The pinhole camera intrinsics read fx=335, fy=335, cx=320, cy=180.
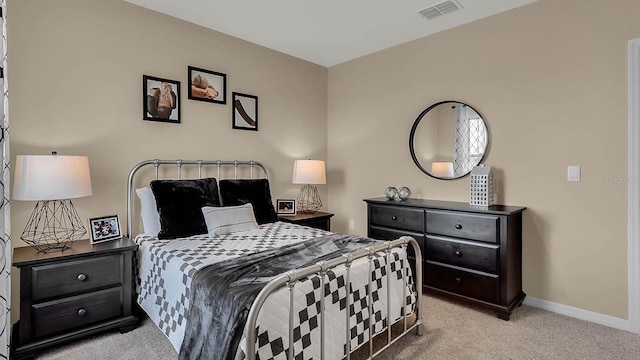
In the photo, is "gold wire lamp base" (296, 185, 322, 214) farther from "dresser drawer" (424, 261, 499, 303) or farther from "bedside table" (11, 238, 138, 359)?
"bedside table" (11, 238, 138, 359)

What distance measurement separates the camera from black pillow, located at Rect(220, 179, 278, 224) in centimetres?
321

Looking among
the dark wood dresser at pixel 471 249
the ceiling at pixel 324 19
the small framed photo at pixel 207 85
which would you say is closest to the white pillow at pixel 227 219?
the small framed photo at pixel 207 85

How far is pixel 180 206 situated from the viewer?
2.78 m

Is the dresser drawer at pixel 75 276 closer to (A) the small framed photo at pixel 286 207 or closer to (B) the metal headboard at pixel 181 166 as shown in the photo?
(B) the metal headboard at pixel 181 166

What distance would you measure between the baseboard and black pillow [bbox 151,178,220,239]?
2.91 meters

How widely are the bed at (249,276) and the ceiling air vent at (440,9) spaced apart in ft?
6.82

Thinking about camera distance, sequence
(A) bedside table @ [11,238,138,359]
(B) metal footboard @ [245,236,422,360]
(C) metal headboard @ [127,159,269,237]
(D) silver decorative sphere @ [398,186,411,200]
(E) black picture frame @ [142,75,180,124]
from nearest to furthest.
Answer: (B) metal footboard @ [245,236,422,360]
(A) bedside table @ [11,238,138,359]
(C) metal headboard @ [127,159,269,237]
(E) black picture frame @ [142,75,180,124]
(D) silver decorative sphere @ [398,186,411,200]

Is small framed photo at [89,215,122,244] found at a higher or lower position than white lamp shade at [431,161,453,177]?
lower

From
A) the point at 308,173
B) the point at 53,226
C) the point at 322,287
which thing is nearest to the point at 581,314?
the point at 322,287

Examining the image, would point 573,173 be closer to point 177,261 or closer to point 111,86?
point 177,261

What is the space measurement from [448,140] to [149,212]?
290 centimetres

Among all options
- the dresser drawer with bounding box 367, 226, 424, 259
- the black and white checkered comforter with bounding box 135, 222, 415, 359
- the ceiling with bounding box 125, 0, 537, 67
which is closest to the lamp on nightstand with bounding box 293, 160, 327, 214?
the dresser drawer with bounding box 367, 226, 424, 259

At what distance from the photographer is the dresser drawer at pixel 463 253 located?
2.71 metres

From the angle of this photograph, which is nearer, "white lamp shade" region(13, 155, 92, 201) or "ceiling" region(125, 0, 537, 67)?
"white lamp shade" region(13, 155, 92, 201)
